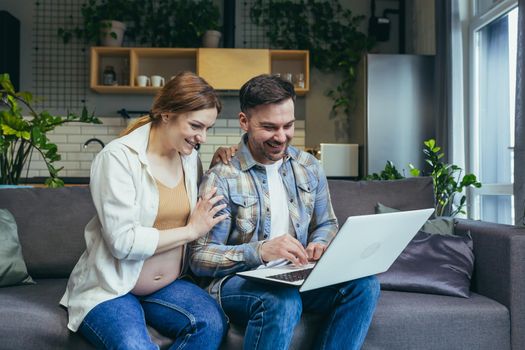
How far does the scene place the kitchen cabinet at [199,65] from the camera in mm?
5109

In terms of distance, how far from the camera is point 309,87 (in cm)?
552

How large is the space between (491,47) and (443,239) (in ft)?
6.89

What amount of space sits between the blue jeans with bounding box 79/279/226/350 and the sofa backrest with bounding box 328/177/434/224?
34.8 inches

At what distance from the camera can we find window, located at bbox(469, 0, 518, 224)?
3588 millimetres

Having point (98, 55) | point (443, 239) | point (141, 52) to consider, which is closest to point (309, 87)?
point (141, 52)

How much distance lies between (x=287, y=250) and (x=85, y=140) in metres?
4.18

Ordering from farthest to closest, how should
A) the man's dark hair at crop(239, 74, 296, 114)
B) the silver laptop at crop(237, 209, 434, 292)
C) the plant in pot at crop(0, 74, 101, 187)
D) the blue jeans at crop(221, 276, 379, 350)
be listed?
the plant in pot at crop(0, 74, 101, 187)
the man's dark hair at crop(239, 74, 296, 114)
the blue jeans at crop(221, 276, 379, 350)
the silver laptop at crop(237, 209, 434, 292)

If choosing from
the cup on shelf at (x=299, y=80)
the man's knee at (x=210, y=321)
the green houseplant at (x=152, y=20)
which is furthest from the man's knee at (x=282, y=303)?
the green houseplant at (x=152, y=20)

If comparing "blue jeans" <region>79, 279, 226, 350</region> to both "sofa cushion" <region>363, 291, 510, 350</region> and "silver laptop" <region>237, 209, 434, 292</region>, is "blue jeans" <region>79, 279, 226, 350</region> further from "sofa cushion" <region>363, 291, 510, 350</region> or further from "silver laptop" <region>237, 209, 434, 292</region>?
"sofa cushion" <region>363, 291, 510, 350</region>

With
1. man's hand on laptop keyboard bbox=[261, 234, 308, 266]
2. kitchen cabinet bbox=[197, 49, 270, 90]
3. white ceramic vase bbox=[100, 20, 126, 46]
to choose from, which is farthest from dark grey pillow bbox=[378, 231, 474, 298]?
white ceramic vase bbox=[100, 20, 126, 46]

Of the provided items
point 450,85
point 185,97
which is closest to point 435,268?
point 185,97

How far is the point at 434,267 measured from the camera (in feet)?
7.13

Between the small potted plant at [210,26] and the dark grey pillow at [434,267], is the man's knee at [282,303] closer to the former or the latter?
the dark grey pillow at [434,267]

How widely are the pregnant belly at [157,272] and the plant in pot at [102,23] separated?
3.75 metres
